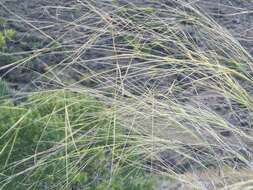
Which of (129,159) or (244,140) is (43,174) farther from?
(244,140)

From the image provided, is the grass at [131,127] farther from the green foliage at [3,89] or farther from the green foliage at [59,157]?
the green foliage at [3,89]

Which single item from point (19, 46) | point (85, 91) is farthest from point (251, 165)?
point (19, 46)

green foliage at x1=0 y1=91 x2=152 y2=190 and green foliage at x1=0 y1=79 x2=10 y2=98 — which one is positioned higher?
green foliage at x1=0 y1=91 x2=152 y2=190

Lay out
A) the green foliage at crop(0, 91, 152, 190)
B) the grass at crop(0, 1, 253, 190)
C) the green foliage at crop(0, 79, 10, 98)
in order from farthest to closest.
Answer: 1. the green foliage at crop(0, 79, 10, 98)
2. the green foliage at crop(0, 91, 152, 190)
3. the grass at crop(0, 1, 253, 190)

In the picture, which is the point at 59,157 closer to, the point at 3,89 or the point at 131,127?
the point at 131,127

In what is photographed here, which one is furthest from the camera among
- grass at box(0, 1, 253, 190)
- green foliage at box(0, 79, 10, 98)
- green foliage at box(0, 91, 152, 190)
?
green foliage at box(0, 79, 10, 98)

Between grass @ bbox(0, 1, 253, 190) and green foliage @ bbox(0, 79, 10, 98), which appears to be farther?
green foliage @ bbox(0, 79, 10, 98)

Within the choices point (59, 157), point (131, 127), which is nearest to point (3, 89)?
point (59, 157)

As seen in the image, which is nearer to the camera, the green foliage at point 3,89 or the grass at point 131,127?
the grass at point 131,127

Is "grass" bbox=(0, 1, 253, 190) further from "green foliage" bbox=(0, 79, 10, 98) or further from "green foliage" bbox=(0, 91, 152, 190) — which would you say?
"green foliage" bbox=(0, 79, 10, 98)

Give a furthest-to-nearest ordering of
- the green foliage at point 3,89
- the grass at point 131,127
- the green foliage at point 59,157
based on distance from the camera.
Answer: the green foliage at point 3,89, the green foliage at point 59,157, the grass at point 131,127

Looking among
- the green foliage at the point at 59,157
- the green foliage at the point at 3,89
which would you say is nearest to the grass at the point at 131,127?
the green foliage at the point at 59,157

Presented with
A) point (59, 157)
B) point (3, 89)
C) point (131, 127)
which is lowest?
point (3, 89)

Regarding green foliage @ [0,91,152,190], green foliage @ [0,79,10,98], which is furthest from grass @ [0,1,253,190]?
green foliage @ [0,79,10,98]
